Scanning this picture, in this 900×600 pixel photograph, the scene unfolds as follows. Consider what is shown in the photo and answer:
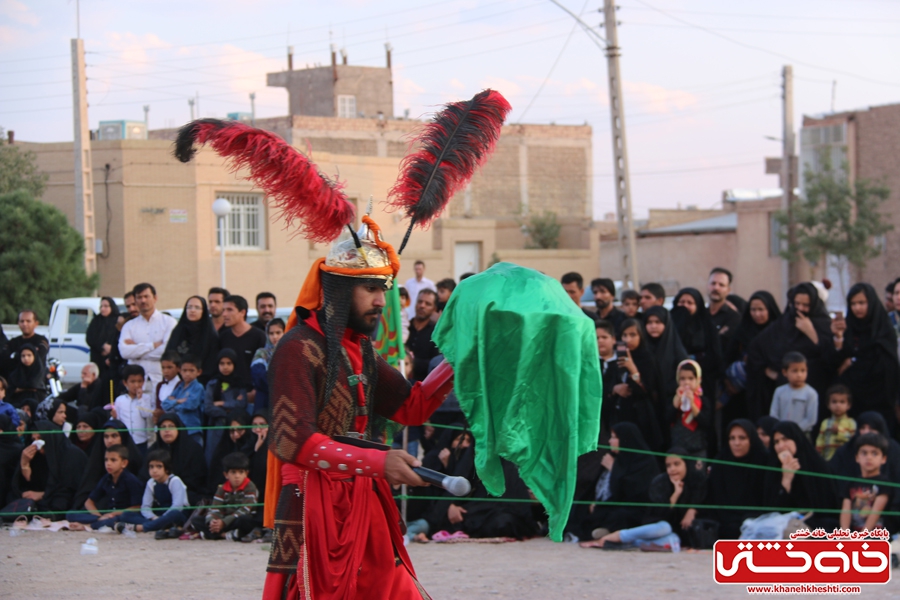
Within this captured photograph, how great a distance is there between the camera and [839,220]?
28.3m

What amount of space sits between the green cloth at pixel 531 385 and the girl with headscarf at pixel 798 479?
145 inches

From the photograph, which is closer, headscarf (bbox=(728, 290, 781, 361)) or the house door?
headscarf (bbox=(728, 290, 781, 361))

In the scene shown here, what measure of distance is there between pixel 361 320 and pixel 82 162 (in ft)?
59.7

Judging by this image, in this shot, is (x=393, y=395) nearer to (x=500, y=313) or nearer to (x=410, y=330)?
(x=500, y=313)

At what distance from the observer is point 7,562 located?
250 inches

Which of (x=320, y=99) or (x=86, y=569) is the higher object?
(x=320, y=99)

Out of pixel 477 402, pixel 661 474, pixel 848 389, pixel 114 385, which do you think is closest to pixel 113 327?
pixel 114 385

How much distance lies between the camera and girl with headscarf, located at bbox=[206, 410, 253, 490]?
293 inches

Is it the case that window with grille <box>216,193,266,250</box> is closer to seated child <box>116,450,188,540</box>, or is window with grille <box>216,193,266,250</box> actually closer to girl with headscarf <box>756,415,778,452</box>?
seated child <box>116,450,188,540</box>

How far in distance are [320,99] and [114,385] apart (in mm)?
34146

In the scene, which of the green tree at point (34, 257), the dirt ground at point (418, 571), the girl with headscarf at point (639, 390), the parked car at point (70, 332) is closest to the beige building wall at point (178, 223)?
the green tree at point (34, 257)

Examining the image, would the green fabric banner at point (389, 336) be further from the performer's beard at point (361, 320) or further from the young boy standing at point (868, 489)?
the young boy standing at point (868, 489)

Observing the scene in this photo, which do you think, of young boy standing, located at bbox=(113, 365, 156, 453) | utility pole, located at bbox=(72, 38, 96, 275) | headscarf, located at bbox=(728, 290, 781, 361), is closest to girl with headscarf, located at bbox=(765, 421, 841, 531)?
headscarf, located at bbox=(728, 290, 781, 361)

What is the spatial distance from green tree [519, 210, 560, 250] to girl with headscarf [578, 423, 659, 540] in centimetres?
2800
